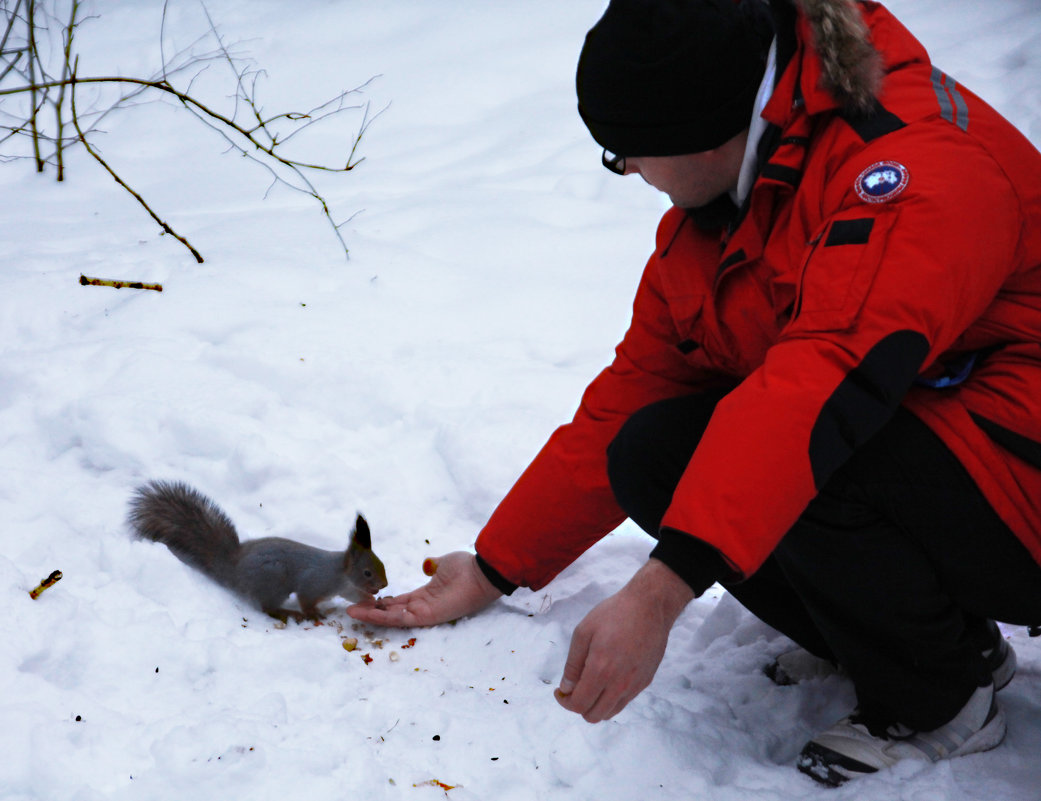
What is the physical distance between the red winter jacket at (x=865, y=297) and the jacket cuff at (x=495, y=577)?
0.72 metres

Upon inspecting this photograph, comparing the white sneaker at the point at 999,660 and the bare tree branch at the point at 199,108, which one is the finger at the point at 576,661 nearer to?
the white sneaker at the point at 999,660

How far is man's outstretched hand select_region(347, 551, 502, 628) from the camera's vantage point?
82.0 inches

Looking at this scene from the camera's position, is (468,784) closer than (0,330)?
Yes

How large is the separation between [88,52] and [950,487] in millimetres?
7434

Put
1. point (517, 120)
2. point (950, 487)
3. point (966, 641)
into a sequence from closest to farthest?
point (950, 487) → point (966, 641) → point (517, 120)

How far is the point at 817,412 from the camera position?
1.18m

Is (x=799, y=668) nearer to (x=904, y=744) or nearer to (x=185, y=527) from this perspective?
(x=904, y=744)

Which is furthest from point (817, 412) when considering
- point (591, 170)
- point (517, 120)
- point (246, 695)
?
point (517, 120)

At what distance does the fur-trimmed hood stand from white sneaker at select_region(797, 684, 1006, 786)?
3.37 ft

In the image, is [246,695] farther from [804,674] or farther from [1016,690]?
[1016,690]

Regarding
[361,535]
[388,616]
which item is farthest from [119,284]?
[388,616]

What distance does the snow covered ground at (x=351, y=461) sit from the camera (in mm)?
1563

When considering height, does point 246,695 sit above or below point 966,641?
below

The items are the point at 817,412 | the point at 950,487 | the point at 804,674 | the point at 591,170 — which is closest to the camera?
the point at 817,412
